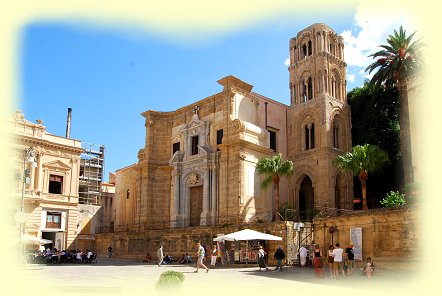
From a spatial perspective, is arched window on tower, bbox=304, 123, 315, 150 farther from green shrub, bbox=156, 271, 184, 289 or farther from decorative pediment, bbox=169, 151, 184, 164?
green shrub, bbox=156, 271, 184, 289

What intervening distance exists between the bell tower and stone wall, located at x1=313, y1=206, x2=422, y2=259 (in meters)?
Answer: 9.90

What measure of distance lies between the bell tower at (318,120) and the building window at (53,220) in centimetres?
2093

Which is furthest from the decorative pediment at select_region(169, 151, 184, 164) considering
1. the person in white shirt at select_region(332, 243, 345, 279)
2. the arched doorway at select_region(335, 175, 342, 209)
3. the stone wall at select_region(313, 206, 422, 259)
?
the person in white shirt at select_region(332, 243, 345, 279)

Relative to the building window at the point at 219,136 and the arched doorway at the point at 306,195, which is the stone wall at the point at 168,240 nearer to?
the building window at the point at 219,136

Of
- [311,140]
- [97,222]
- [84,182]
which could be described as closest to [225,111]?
[311,140]

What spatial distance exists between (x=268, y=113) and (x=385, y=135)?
9.32 meters

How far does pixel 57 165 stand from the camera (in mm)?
41312

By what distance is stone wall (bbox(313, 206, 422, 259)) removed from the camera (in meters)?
19.4

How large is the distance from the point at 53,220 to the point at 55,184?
3.29 m

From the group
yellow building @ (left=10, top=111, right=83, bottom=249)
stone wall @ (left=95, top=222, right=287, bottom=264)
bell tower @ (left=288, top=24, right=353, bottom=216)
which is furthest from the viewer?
yellow building @ (left=10, top=111, right=83, bottom=249)

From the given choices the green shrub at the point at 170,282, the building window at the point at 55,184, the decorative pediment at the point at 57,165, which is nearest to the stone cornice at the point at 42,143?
the decorative pediment at the point at 57,165

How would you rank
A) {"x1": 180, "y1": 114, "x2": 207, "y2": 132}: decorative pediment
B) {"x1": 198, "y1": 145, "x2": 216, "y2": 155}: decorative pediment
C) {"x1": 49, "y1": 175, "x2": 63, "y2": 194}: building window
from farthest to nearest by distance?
{"x1": 49, "y1": 175, "x2": 63, "y2": 194}: building window
{"x1": 180, "y1": 114, "x2": 207, "y2": 132}: decorative pediment
{"x1": 198, "y1": 145, "x2": 216, "y2": 155}: decorative pediment

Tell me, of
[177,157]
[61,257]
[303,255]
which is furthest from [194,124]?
[303,255]

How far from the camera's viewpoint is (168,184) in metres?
38.5
